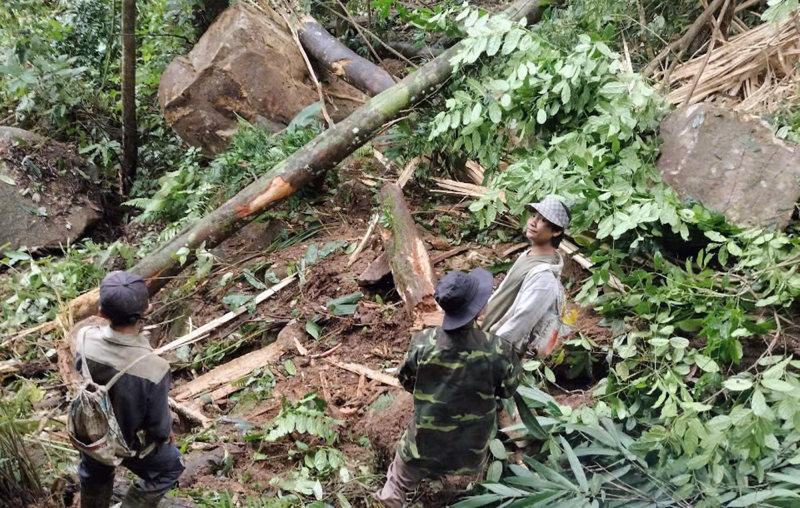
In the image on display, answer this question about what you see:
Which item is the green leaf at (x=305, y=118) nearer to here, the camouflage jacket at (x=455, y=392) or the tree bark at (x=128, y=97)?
the tree bark at (x=128, y=97)

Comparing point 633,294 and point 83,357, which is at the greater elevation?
point 83,357

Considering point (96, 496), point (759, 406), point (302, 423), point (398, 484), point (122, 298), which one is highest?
point (122, 298)

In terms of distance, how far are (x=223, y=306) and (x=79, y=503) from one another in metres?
2.62

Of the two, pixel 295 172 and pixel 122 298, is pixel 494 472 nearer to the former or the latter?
pixel 122 298

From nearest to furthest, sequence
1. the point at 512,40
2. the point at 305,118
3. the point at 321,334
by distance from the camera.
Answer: the point at 512,40 → the point at 321,334 → the point at 305,118

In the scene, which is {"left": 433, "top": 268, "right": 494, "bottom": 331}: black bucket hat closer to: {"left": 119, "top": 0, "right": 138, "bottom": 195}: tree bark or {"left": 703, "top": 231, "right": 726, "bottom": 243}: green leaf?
{"left": 703, "top": 231, "right": 726, "bottom": 243}: green leaf

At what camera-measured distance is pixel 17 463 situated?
3.63m

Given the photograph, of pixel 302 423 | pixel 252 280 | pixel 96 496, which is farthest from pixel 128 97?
pixel 96 496

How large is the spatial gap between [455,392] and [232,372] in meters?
2.62

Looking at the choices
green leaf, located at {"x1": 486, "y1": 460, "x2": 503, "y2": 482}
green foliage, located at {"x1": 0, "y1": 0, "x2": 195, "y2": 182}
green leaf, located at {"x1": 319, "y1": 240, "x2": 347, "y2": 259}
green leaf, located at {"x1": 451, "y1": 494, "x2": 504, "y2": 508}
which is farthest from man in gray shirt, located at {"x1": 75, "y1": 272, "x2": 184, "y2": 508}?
green foliage, located at {"x1": 0, "y1": 0, "x2": 195, "y2": 182}

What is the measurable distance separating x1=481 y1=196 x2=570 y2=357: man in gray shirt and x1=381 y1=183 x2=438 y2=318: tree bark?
1287 mm

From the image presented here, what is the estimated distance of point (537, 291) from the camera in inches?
142

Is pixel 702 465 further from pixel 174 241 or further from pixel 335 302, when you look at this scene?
pixel 174 241

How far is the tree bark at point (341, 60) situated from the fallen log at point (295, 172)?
757 mm
